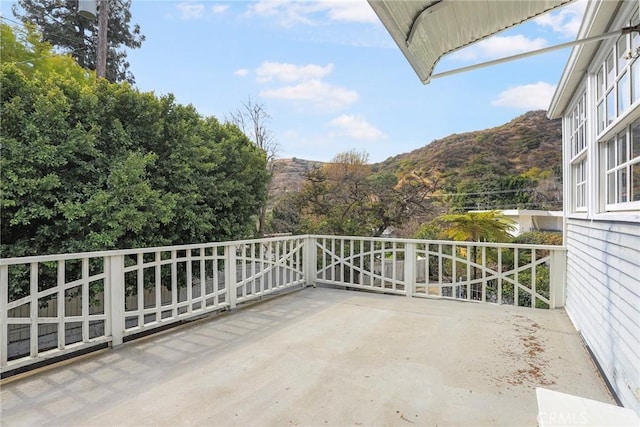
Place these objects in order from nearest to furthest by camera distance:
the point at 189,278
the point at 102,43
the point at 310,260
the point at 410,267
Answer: the point at 189,278 < the point at 410,267 < the point at 310,260 < the point at 102,43

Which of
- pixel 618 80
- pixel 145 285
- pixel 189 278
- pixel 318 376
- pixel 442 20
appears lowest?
pixel 318 376

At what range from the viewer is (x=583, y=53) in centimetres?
288

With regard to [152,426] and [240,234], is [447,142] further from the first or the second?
[152,426]

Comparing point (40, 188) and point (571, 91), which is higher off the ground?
point (571, 91)

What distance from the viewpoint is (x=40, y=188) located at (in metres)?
3.81

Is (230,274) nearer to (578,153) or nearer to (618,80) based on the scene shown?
(618,80)

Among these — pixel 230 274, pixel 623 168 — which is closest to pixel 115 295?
pixel 230 274

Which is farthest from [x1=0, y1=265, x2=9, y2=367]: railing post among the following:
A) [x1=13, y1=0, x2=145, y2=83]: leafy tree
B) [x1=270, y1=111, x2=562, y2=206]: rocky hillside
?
[x1=270, y1=111, x2=562, y2=206]: rocky hillside

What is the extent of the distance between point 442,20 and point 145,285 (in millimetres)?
4832

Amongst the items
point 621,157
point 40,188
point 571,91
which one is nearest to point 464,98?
point 571,91

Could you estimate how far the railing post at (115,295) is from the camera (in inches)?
120

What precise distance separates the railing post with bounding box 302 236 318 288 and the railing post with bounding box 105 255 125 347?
3170 mm

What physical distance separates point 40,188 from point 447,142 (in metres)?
21.2

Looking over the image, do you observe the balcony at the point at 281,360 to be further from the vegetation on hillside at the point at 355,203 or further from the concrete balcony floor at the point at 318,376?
the vegetation on hillside at the point at 355,203
